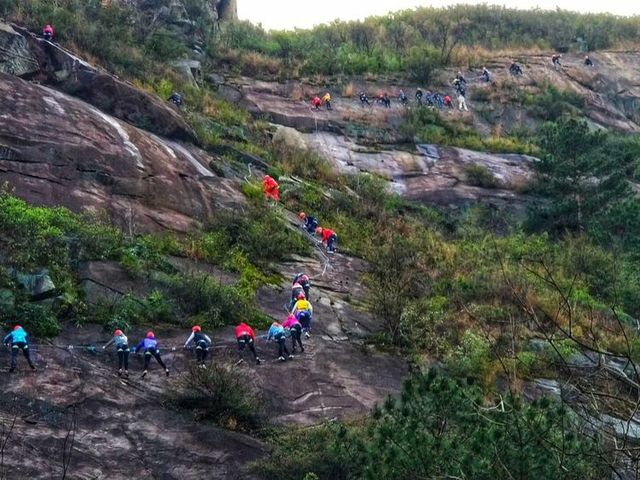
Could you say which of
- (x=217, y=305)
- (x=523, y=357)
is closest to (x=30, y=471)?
(x=217, y=305)

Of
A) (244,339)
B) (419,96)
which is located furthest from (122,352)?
(419,96)

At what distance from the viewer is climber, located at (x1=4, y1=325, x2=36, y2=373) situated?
14.3 metres

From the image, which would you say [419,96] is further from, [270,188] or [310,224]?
[310,224]

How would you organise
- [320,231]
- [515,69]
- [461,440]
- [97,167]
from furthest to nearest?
[515,69]
[320,231]
[97,167]
[461,440]

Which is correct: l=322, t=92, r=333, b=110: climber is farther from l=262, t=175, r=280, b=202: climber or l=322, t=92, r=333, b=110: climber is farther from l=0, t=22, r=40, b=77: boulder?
l=0, t=22, r=40, b=77: boulder

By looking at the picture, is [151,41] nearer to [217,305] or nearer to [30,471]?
[217,305]

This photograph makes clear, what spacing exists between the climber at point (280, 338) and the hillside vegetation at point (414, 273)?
1466mm

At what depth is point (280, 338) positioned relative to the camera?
55.4ft

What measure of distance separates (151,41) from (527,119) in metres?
18.2

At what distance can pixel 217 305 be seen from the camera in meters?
18.3

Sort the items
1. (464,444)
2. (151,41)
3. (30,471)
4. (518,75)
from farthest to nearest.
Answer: (518,75)
(151,41)
(30,471)
(464,444)

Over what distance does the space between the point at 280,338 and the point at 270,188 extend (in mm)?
9913

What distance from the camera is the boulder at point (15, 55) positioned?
2552cm

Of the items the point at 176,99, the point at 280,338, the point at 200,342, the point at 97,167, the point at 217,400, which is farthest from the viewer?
the point at 176,99
